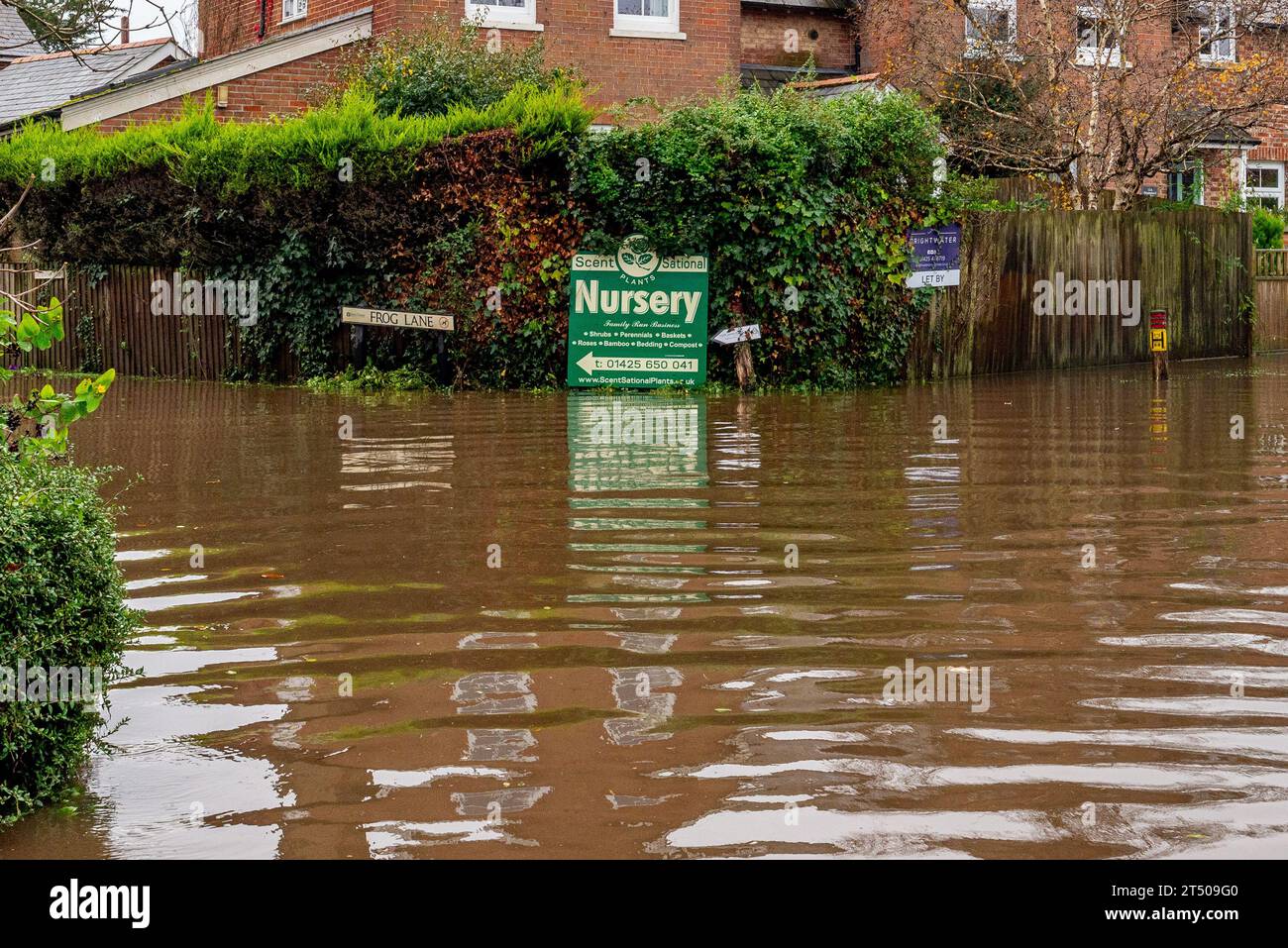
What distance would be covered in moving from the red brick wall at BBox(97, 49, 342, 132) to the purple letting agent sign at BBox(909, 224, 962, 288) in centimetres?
905

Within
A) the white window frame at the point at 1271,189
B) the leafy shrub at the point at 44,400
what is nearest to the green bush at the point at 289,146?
the leafy shrub at the point at 44,400

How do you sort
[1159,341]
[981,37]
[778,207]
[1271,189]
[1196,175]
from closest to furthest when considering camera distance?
[778,207] < [1159,341] < [981,37] < [1196,175] < [1271,189]

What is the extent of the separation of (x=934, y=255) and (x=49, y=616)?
16.0m

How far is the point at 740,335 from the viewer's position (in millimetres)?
18359

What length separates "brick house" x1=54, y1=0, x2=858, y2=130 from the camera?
23.1 metres

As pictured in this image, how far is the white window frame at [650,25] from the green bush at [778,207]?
22.0 ft

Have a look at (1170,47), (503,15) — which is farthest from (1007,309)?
(1170,47)

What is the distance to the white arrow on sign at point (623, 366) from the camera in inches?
738

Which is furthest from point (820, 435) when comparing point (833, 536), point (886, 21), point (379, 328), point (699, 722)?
point (886, 21)

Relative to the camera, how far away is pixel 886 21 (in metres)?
30.7

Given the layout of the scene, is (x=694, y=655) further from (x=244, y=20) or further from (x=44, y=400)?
(x=244, y=20)

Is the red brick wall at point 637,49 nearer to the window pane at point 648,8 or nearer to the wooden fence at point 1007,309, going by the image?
the window pane at point 648,8

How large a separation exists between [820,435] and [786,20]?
67.2 feet

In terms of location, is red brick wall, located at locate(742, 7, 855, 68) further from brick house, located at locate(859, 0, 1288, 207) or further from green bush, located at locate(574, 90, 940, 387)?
green bush, located at locate(574, 90, 940, 387)
